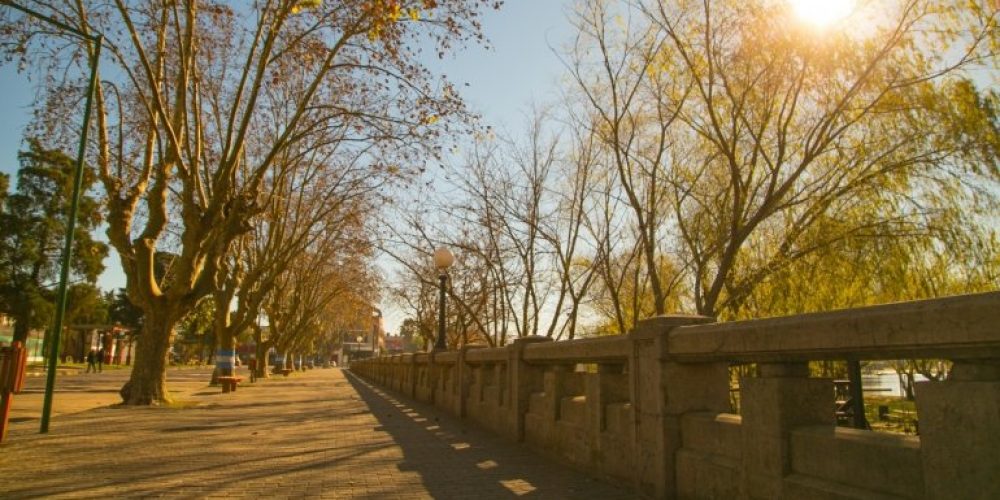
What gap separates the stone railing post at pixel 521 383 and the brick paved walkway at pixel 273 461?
0.98ft

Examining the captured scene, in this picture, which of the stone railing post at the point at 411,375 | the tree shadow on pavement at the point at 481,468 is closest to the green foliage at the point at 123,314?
the stone railing post at the point at 411,375

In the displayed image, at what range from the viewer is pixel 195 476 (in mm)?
6699

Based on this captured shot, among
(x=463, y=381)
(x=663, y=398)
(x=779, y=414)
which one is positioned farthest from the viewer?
(x=463, y=381)

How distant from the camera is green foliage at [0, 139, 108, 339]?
44.5 metres

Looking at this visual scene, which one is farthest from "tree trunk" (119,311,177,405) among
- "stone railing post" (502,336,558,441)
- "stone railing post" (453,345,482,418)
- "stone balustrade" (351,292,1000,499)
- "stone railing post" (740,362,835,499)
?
"stone railing post" (740,362,835,499)

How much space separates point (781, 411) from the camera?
3.88 m

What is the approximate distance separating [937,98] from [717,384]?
36.3 feet

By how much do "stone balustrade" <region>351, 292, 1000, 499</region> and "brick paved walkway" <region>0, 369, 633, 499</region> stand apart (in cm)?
68

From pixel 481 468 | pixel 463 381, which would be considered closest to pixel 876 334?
pixel 481 468

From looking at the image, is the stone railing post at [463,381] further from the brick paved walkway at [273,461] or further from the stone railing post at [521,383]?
the stone railing post at [521,383]

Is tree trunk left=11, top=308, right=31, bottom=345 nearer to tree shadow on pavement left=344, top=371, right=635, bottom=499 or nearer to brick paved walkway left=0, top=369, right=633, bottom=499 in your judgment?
brick paved walkway left=0, top=369, right=633, bottom=499

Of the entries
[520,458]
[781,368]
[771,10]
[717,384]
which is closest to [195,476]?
[520,458]

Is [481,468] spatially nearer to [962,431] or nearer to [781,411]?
[781,411]

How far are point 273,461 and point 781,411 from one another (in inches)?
237
